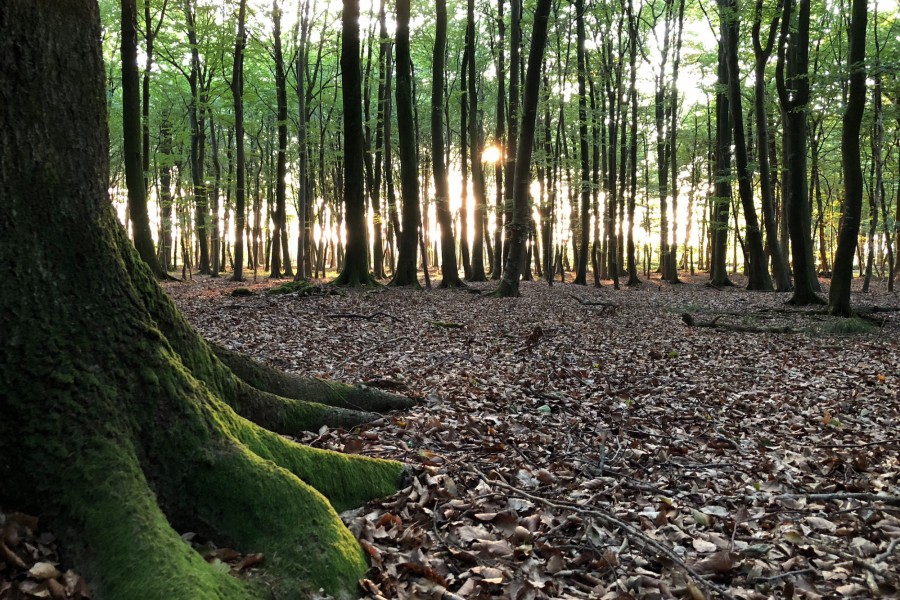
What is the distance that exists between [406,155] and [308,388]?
12.6m

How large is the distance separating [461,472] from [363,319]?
7067 millimetres

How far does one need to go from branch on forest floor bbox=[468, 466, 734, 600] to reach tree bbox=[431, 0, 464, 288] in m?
14.4

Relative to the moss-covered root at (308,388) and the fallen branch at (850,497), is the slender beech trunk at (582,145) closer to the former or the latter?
the moss-covered root at (308,388)

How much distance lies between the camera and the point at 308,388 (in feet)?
15.4

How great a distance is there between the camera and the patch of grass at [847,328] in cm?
1038

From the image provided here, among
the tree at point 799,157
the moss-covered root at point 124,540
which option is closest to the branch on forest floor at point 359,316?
the moss-covered root at point 124,540

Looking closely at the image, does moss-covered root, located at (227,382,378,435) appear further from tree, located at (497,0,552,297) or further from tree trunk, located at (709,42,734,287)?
tree trunk, located at (709,42,734,287)

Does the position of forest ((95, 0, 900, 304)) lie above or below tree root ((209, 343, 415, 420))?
above

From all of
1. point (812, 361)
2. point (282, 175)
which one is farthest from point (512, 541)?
point (282, 175)

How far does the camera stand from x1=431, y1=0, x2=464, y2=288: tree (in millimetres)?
17125

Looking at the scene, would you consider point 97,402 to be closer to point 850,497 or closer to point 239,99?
point 850,497

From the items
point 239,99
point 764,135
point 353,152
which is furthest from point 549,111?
point 239,99

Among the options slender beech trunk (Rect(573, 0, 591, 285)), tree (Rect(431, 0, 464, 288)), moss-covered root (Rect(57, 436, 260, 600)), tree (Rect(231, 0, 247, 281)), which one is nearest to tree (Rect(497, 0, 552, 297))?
tree (Rect(431, 0, 464, 288))

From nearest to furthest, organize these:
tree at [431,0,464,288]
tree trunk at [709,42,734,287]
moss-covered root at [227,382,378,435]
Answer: moss-covered root at [227,382,378,435] < tree at [431,0,464,288] < tree trunk at [709,42,734,287]
